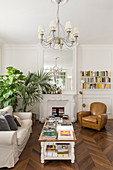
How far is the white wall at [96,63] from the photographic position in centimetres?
485

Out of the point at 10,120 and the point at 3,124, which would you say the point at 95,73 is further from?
the point at 3,124

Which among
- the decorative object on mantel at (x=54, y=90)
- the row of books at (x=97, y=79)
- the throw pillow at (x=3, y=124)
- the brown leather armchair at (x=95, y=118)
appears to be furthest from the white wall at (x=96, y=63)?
the throw pillow at (x=3, y=124)

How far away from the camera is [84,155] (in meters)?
2.40

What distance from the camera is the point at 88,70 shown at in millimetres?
4867

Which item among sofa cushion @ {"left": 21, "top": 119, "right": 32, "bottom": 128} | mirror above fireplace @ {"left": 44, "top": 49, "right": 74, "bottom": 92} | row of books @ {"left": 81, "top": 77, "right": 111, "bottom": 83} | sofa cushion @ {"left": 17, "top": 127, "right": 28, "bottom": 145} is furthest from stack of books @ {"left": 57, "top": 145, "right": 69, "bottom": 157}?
row of books @ {"left": 81, "top": 77, "right": 111, "bottom": 83}

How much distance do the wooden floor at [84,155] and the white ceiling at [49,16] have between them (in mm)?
2906

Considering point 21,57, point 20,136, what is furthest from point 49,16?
point 20,136

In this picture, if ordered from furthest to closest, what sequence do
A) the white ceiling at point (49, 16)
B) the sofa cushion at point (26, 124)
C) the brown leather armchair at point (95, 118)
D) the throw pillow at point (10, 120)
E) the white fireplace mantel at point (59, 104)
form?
the white fireplace mantel at point (59, 104) → the brown leather armchair at point (95, 118) → the sofa cushion at point (26, 124) → the throw pillow at point (10, 120) → the white ceiling at point (49, 16)

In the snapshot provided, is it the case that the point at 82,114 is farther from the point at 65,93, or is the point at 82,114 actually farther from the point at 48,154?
the point at 48,154

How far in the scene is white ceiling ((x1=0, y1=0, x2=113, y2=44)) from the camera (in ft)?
7.86

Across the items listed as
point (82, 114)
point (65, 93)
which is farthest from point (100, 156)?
point (65, 93)

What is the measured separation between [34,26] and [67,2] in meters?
1.31

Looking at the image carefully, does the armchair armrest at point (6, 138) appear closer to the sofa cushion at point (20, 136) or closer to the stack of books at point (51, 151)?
the sofa cushion at point (20, 136)

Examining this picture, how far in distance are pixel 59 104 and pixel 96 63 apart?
84.5 inches
